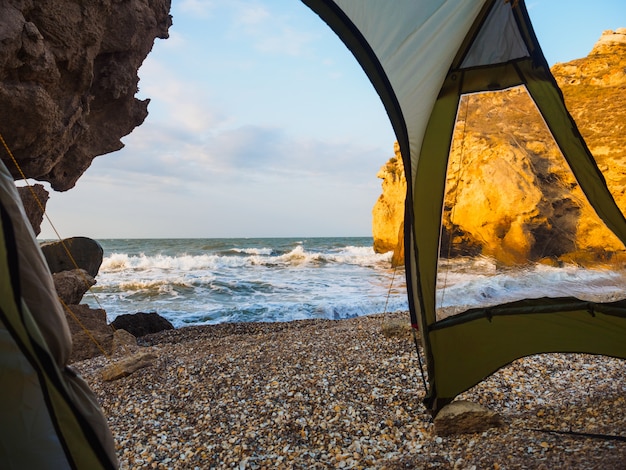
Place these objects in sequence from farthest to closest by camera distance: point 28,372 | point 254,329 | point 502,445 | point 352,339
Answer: point 254,329, point 352,339, point 502,445, point 28,372

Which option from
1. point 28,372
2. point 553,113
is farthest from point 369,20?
point 28,372

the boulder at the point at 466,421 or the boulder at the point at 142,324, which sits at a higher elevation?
the boulder at the point at 466,421

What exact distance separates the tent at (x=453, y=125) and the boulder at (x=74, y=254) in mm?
12097

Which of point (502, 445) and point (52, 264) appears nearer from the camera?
point (502, 445)

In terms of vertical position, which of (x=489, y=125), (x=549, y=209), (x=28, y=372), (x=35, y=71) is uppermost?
(x=35, y=71)

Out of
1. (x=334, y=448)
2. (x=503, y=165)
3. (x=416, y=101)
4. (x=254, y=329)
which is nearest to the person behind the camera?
(x=334, y=448)

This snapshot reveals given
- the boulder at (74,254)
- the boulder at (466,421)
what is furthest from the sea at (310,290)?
the boulder at (74,254)

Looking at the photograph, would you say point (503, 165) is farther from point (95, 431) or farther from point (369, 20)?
point (95, 431)

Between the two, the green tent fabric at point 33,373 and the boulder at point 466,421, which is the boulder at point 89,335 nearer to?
the green tent fabric at point 33,373

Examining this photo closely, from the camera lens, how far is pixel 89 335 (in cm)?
686

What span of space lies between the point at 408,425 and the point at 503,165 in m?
2.72

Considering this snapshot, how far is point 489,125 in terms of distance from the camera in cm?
379

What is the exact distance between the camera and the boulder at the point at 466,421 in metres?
3.50

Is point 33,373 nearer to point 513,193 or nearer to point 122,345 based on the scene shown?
point 513,193
